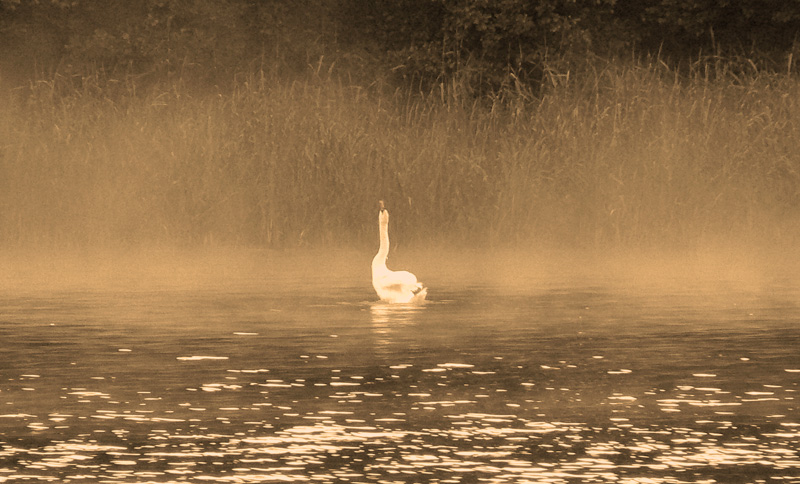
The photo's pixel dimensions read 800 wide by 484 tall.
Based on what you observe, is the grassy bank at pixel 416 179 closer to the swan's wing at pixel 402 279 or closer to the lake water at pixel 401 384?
the lake water at pixel 401 384

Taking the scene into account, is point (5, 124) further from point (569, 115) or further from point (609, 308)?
point (609, 308)

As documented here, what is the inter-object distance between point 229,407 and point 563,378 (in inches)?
67.9

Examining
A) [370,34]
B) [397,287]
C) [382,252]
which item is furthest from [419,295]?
[370,34]

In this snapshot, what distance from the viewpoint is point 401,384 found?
7695 millimetres

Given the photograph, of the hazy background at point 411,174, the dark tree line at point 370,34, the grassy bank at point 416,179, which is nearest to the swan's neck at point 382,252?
the hazy background at point 411,174

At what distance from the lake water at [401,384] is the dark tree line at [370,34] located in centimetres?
1362

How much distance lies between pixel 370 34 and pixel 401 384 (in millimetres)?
22144

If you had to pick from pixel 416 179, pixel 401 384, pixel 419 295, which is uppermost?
pixel 416 179

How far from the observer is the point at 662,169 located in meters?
17.2

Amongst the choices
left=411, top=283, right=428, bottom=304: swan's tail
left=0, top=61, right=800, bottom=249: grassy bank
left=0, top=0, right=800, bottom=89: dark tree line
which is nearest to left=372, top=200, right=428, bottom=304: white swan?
left=411, top=283, right=428, bottom=304: swan's tail

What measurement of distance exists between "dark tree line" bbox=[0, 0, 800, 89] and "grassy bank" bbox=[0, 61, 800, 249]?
25.4ft

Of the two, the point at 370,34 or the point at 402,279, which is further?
the point at 370,34

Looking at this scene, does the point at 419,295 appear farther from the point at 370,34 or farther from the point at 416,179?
the point at 370,34

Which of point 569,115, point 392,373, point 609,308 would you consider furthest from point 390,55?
point 392,373
